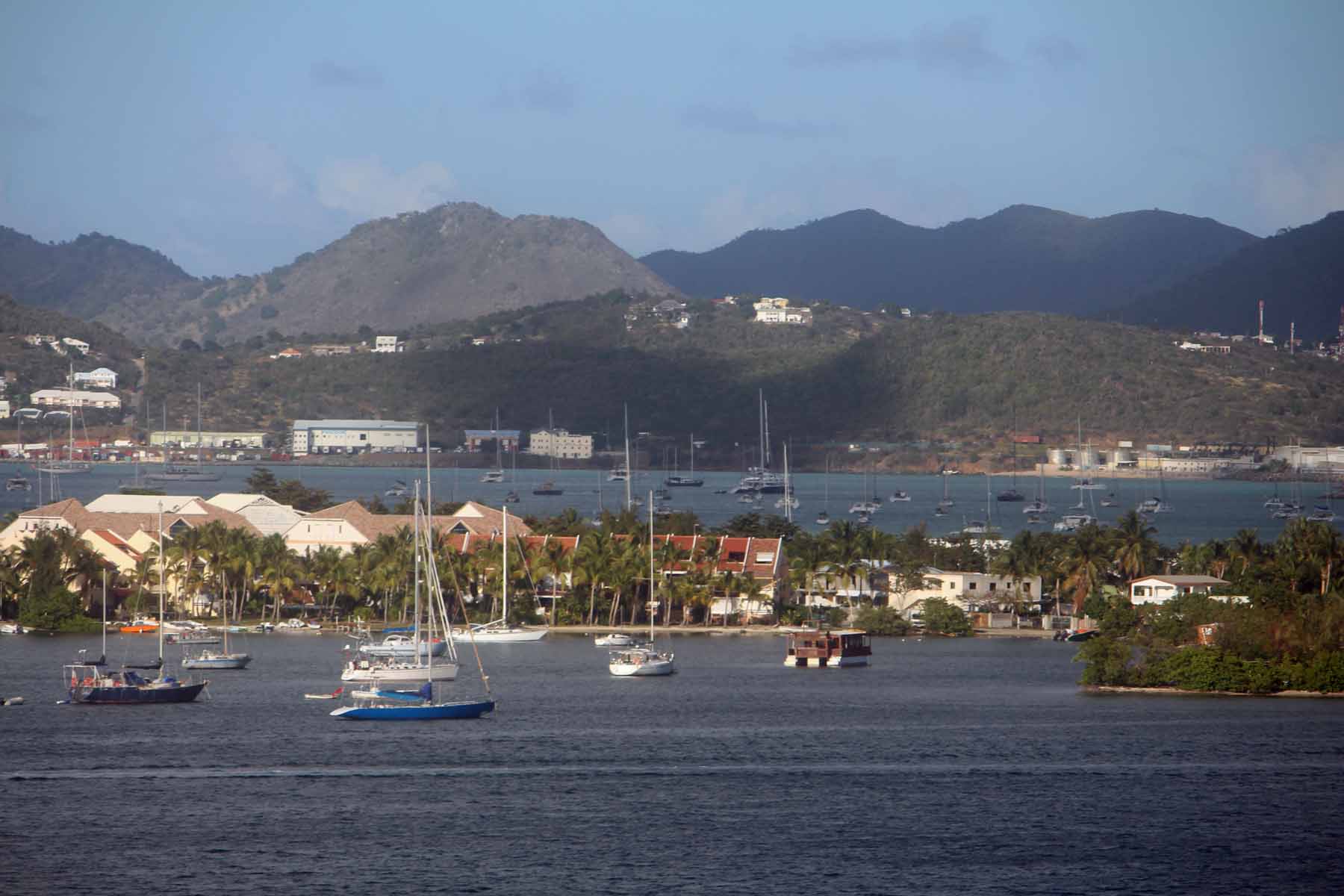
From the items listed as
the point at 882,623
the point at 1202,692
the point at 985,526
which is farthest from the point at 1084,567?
the point at 985,526

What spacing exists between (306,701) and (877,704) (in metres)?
16.6

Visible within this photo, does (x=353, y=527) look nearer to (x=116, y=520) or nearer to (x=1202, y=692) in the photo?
(x=116, y=520)

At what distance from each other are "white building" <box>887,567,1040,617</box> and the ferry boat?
14.1 metres

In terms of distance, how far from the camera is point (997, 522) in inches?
5817

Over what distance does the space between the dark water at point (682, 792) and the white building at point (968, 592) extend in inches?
870

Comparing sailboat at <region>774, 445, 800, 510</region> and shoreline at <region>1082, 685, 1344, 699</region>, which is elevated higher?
sailboat at <region>774, 445, 800, 510</region>

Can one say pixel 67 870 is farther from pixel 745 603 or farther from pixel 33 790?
pixel 745 603

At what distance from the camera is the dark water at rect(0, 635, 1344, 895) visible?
32.5m

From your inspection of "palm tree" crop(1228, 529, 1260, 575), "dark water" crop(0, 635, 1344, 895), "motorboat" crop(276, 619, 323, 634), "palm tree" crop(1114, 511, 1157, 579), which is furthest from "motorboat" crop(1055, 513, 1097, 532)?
"dark water" crop(0, 635, 1344, 895)

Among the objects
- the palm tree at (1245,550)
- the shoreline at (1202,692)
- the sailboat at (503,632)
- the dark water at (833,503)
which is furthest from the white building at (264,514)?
the dark water at (833,503)

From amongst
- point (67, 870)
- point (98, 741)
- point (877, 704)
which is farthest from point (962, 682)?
point (67, 870)

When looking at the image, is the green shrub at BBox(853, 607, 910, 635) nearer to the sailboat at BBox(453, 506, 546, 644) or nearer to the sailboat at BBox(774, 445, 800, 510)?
the sailboat at BBox(453, 506, 546, 644)

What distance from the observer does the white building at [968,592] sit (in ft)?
265

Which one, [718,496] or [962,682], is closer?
[962,682]
